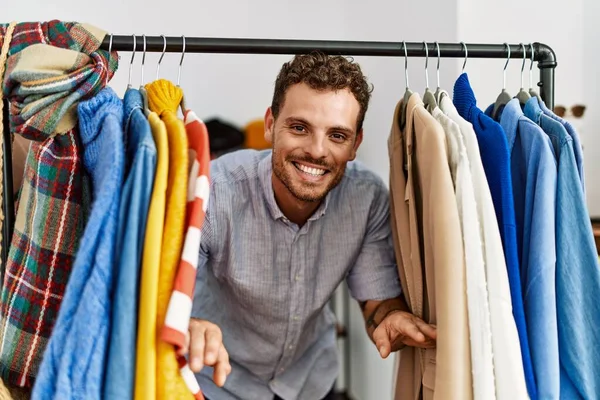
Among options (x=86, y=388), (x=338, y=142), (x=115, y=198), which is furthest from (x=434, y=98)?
(x=86, y=388)

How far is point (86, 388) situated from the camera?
0.74 m

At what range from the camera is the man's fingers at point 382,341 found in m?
1.05

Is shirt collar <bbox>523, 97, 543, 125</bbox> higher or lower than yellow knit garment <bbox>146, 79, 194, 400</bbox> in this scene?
higher

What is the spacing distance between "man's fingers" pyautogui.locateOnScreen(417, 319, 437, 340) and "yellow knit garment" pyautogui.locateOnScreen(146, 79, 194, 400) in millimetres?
387

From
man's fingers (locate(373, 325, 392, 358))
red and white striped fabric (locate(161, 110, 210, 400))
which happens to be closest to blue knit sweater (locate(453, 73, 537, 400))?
man's fingers (locate(373, 325, 392, 358))

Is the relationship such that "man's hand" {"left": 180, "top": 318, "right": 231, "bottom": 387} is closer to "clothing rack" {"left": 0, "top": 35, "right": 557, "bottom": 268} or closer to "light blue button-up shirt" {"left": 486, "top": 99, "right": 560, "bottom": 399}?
"clothing rack" {"left": 0, "top": 35, "right": 557, "bottom": 268}

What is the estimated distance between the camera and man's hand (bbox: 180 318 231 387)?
2.82 feet

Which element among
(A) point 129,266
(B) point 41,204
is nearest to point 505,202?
(A) point 129,266

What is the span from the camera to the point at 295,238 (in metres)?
1.33

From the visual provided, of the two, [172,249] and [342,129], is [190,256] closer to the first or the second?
[172,249]

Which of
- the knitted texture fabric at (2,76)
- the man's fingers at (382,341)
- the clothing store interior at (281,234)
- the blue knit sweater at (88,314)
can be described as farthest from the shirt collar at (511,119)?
the knitted texture fabric at (2,76)

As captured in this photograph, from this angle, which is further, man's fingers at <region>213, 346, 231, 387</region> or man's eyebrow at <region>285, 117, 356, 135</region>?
man's eyebrow at <region>285, 117, 356, 135</region>

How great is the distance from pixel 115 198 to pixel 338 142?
506 millimetres

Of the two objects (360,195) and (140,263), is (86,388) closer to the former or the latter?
(140,263)
